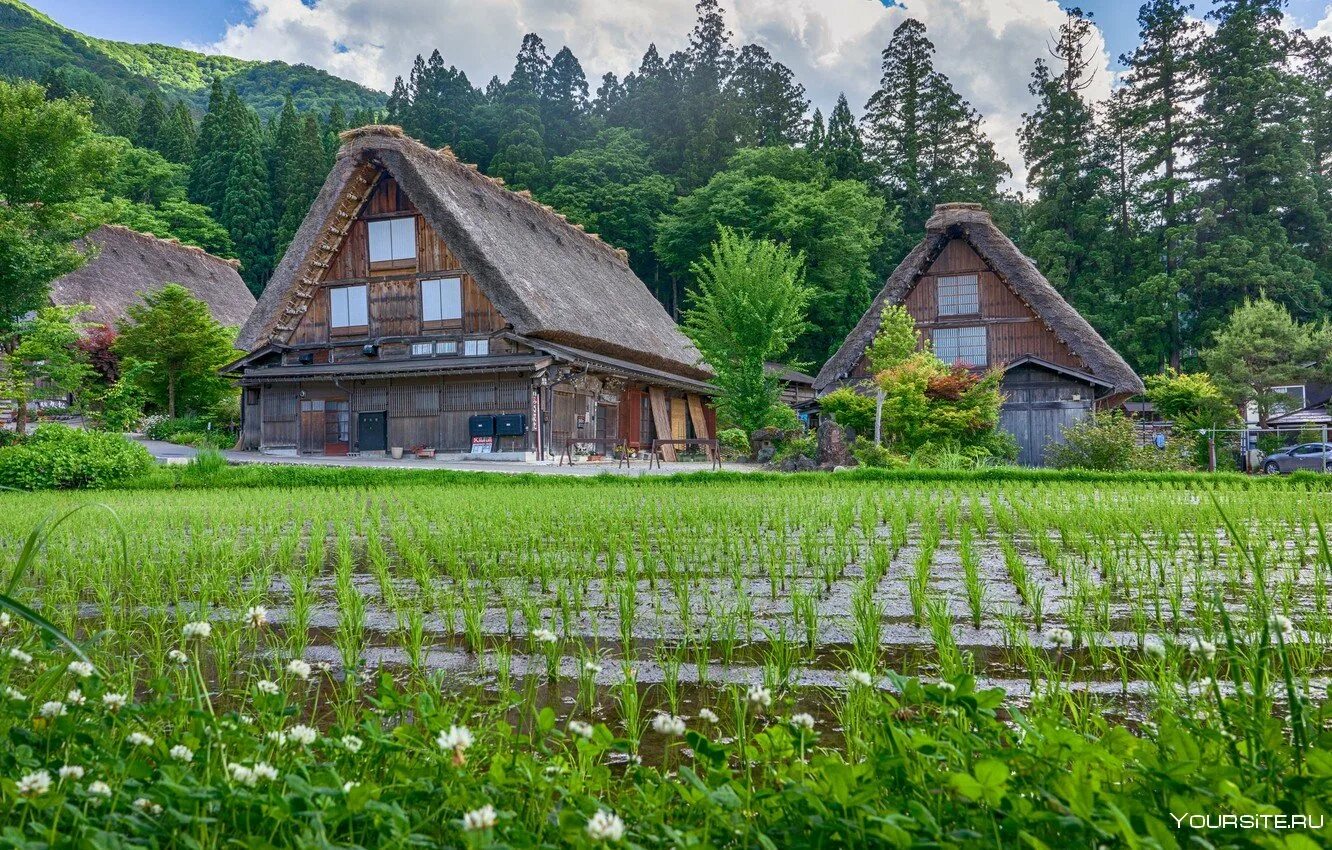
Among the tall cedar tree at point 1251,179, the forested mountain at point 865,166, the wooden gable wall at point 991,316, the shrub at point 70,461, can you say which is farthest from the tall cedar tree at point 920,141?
the shrub at point 70,461

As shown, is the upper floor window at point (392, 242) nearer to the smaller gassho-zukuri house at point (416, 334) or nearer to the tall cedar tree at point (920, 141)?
the smaller gassho-zukuri house at point (416, 334)

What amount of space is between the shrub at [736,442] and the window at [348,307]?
30.2 ft

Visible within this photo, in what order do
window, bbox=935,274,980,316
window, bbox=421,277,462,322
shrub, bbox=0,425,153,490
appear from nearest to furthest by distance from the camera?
shrub, bbox=0,425,153,490
window, bbox=421,277,462,322
window, bbox=935,274,980,316

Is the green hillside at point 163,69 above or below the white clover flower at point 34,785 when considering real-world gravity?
above

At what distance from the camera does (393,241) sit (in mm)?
19641

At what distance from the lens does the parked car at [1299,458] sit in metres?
17.7

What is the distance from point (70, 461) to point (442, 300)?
8.93 m

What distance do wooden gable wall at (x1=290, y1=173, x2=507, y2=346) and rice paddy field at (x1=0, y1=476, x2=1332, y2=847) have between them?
13631 millimetres

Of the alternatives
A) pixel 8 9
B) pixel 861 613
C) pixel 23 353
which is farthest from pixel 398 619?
pixel 8 9

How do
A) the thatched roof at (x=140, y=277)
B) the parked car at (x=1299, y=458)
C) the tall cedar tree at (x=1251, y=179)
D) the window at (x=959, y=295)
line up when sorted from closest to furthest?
the parked car at (x=1299, y=458), the window at (x=959, y=295), the thatched roof at (x=140, y=277), the tall cedar tree at (x=1251, y=179)

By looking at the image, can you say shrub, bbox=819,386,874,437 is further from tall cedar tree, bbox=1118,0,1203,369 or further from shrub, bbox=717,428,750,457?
tall cedar tree, bbox=1118,0,1203,369

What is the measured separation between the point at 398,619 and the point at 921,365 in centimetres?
1440

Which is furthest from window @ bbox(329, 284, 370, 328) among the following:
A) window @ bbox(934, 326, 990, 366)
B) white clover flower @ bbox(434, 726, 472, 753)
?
white clover flower @ bbox(434, 726, 472, 753)

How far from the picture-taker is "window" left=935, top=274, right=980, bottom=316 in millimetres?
19641
